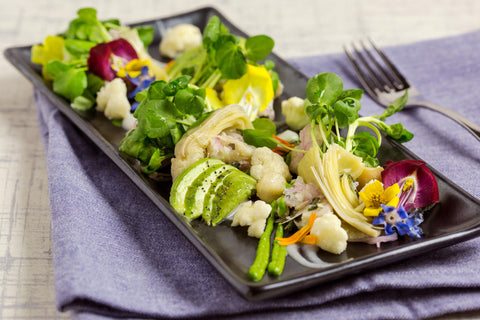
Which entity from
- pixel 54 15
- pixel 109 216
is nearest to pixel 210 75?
pixel 109 216

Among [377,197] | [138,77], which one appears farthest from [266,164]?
[138,77]

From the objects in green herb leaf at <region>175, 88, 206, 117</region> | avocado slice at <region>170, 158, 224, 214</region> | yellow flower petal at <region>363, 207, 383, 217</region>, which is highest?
green herb leaf at <region>175, 88, 206, 117</region>

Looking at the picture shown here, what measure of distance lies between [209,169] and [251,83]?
93 cm

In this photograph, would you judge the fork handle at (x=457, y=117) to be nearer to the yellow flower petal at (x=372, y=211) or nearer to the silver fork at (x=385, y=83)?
the silver fork at (x=385, y=83)

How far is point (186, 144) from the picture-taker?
3.09 metres

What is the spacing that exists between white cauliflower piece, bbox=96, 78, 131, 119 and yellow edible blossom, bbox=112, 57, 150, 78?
13cm

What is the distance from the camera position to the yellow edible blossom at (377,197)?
2719 millimetres

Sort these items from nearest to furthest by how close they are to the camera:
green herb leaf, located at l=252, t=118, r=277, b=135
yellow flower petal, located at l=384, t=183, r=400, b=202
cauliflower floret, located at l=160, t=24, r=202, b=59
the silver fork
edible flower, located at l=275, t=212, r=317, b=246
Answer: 1. edible flower, located at l=275, t=212, r=317, b=246
2. yellow flower petal, located at l=384, t=183, r=400, b=202
3. green herb leaf, located at l=252, t=118, r=277, b=135
4. the silver fork
5. cauliflower floret, located at l=160, t=24, r=202, b=59

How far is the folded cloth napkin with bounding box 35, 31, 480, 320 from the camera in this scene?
2.52 m

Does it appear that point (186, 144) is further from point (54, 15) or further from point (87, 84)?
point (54, 15)

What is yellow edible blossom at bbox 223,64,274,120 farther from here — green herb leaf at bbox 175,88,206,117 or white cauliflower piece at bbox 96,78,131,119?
white cauliflower piece at bbox 96,78,131,119

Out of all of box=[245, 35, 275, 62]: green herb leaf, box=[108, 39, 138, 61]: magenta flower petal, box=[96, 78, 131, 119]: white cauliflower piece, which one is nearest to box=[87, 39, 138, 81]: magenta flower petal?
box=[108, 39, 138, 61]: magenta flower petal

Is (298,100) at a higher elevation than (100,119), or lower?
higher

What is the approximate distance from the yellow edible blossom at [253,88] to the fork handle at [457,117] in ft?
3.55
